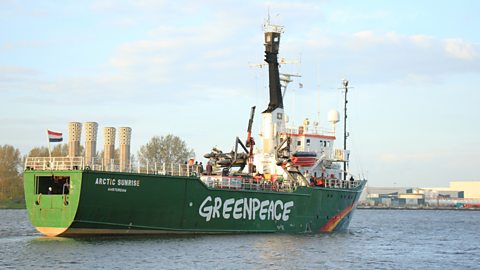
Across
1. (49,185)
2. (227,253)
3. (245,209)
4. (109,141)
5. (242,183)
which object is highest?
(109,141)

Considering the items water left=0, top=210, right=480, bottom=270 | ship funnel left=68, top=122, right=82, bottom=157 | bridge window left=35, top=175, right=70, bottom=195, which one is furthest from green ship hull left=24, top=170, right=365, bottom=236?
ship funnel left=68, top=122, right=82, bottom=157

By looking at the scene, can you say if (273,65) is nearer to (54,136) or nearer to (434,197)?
(54,136)

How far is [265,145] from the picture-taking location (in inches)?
1923

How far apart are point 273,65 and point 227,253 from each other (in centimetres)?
1771

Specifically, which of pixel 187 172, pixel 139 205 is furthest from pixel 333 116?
pixel 139 205

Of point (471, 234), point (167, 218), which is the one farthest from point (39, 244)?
point (471, 234)

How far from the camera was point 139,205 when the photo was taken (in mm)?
37406

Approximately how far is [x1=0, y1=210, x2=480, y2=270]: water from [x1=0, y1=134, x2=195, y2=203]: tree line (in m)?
47.8

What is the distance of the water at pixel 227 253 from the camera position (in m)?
30.4

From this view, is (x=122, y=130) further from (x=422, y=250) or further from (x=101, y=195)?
(x=422, y=250)

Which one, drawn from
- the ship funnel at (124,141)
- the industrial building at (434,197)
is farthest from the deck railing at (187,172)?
the industrial building at (434,197)

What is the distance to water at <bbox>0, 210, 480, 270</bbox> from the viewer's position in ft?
99.8

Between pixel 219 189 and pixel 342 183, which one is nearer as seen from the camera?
pixel 219 189

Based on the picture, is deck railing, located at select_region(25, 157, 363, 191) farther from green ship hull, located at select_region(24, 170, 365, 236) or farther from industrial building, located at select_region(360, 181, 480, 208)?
industrial building, located at select_region(360, 181, 480, 208)
